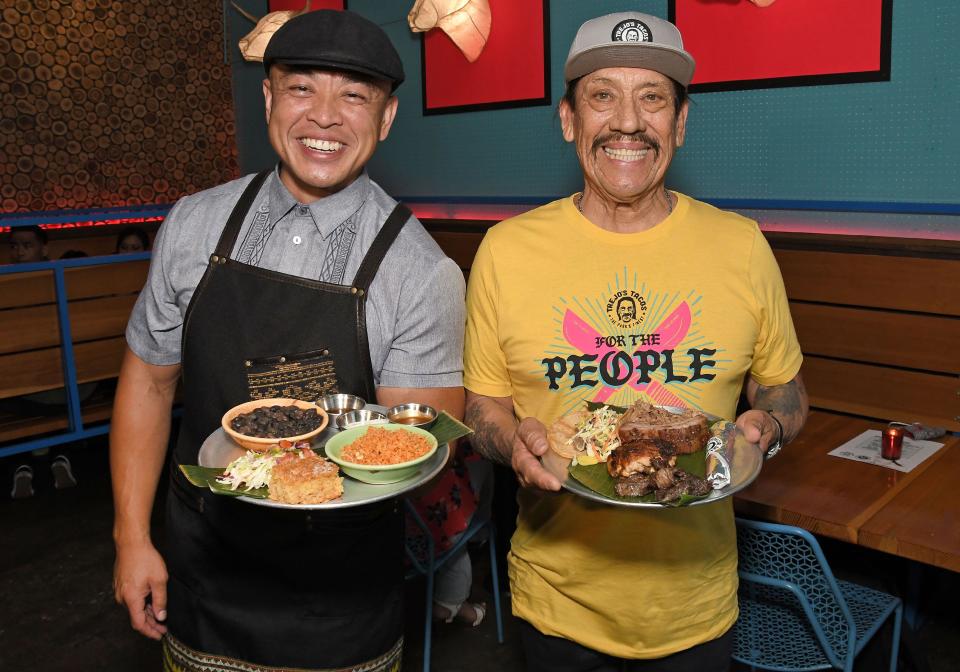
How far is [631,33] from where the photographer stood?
76.4 inches

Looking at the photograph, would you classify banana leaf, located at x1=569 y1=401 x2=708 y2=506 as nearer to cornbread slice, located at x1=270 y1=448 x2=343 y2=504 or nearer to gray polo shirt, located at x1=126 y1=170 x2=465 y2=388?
gray polo shirt, located at x1=126 y1=170 x2=465 y2=388

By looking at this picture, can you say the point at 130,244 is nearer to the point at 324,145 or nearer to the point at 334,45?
the point at 324,145

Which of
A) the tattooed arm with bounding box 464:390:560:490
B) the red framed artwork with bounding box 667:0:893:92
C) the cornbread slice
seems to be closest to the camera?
the cornbread slice

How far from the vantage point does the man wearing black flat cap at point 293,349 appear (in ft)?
6.35

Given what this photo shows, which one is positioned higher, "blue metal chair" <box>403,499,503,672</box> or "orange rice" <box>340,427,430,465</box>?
"orange rice" <box>340,427,430,465</box>

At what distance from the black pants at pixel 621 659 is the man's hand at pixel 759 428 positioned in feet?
1.58

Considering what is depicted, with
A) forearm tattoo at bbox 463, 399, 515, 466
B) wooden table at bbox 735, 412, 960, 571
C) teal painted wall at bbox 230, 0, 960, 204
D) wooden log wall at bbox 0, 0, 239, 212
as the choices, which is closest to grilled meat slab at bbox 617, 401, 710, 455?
forearm tattoo at bbox 463, 399, 515, 466

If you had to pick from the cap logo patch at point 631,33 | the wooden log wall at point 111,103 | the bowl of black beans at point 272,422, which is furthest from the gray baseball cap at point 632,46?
the wooden log wall at point 111,103

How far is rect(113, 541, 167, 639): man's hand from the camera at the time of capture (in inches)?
78.6

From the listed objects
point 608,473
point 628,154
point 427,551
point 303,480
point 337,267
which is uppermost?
point 628,154

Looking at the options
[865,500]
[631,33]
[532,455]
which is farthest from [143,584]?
[865,500]

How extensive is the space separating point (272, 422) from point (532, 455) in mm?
546

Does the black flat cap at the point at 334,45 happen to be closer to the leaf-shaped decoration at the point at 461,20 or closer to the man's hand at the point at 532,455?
the man's hand at the point at 532,455

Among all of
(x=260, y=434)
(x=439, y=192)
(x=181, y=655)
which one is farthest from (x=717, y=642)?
(x=439, y=192)
